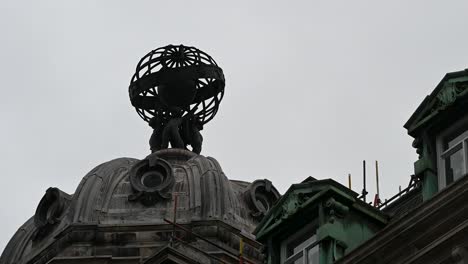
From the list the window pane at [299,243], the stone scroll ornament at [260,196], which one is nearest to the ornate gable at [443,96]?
the window pane at [299,243]

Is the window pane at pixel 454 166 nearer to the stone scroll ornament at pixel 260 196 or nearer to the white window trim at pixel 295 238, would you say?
the white window trim at pixel 295 238

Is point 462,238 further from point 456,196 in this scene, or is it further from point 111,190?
point 111,190

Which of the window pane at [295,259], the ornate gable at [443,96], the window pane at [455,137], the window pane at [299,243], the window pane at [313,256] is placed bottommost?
the window pane at [313,256]

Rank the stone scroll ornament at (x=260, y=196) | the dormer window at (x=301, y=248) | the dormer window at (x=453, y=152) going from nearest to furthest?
the dormer window at (x=453, y=152) < the dormer window at (x=301, y=248) < the stone scroll ornament at (x=260, y=196)

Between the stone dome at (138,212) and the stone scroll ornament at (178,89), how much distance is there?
3.69 meters

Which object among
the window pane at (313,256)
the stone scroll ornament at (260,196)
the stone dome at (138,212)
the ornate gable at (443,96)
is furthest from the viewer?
the stone scroll ornament at (260,196)

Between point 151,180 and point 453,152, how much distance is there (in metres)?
30.0

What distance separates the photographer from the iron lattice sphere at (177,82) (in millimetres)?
84562

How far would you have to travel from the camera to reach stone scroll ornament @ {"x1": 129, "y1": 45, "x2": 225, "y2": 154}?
8456cm

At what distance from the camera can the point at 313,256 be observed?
52719 mm

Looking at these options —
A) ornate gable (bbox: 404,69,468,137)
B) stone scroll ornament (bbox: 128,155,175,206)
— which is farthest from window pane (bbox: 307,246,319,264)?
stone scroll ornament (bbox: 128,155,175,206)

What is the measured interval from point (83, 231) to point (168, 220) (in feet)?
11.4

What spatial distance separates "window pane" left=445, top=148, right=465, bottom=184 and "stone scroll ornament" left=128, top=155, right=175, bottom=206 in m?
28.8

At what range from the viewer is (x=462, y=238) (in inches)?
1842
